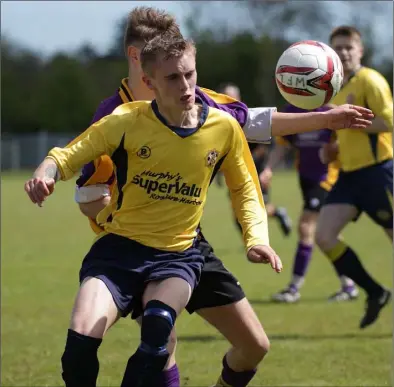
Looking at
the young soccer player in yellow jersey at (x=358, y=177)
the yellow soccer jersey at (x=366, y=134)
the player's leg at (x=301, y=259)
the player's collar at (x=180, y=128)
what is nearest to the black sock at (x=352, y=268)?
the young soccer player in yellow jersey at (x=358, y=177)

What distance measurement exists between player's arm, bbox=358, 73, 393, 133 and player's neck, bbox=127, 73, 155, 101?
118 inches

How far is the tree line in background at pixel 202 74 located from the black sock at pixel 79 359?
5029 centimetres

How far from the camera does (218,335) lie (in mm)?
7633

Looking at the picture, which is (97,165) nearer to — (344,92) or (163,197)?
(163,197)

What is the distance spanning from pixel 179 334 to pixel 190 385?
1.74 meters

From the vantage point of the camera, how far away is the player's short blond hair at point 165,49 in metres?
4.32

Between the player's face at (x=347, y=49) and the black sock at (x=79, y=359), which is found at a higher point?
the player's face at (x=347, y=49)

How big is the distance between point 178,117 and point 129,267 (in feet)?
2.48

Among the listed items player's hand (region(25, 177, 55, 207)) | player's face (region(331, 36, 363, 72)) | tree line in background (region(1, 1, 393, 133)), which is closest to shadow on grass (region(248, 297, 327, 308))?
player's face (region(331, 36, 363, 72))

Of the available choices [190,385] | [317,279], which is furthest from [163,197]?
[317,279]

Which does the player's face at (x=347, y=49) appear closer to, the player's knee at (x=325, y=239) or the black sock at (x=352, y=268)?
the player's knee at (x=325, y=239)

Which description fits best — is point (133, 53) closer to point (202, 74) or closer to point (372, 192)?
point (372, 192)

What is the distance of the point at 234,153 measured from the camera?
4.59m

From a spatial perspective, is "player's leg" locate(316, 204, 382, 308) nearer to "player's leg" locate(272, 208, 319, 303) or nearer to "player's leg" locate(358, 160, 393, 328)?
"player's leg" locate(358, 160, 393, 328)
